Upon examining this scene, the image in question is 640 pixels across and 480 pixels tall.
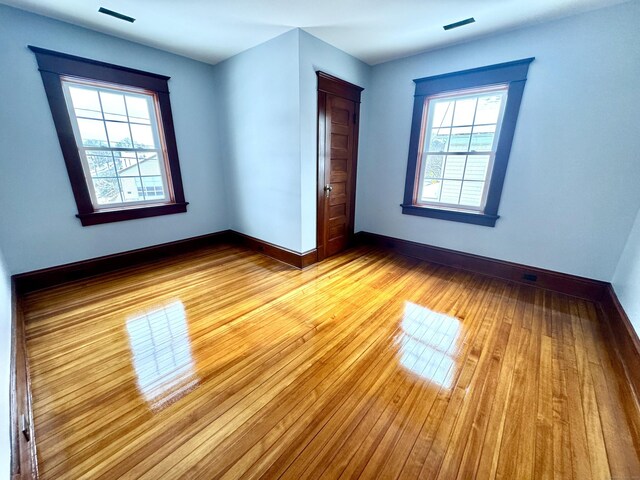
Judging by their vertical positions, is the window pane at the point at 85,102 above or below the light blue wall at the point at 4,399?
above

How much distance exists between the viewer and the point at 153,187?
3.49 metres

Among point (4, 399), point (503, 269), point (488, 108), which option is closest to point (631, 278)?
point (503, 269)

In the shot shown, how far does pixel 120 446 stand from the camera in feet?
Answer: 4.15

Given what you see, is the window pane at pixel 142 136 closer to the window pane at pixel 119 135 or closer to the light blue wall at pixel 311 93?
the window pane at pixel 119 135

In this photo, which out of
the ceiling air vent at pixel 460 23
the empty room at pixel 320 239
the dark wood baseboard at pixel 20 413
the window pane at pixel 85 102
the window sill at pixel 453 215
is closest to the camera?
the dark wood baseboard at pixel 20 413

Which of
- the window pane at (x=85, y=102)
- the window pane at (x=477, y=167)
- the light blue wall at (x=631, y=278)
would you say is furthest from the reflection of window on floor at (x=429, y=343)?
the window pane at (x=85, y=102)

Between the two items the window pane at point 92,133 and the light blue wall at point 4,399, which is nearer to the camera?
the light blue wall at point 4,399

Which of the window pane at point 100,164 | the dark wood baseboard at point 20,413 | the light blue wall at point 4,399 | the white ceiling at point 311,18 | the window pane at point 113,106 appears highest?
the white ceiling at point 311,18

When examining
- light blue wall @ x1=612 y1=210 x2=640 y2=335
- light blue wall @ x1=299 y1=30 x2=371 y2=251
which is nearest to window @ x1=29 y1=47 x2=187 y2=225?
light blue wall @ x1=299 y1=30 x2=371 y2=251

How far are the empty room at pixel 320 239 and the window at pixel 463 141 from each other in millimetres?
26

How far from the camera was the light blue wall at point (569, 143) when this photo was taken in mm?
2270

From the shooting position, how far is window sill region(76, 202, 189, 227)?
2.96 m

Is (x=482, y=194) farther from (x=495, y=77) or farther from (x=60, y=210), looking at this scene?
(x=60, y=210)

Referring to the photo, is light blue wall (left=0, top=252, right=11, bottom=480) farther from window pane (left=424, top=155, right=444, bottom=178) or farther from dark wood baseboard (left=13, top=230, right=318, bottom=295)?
window pane (left=424, top=155, right=444, bottom=178)
